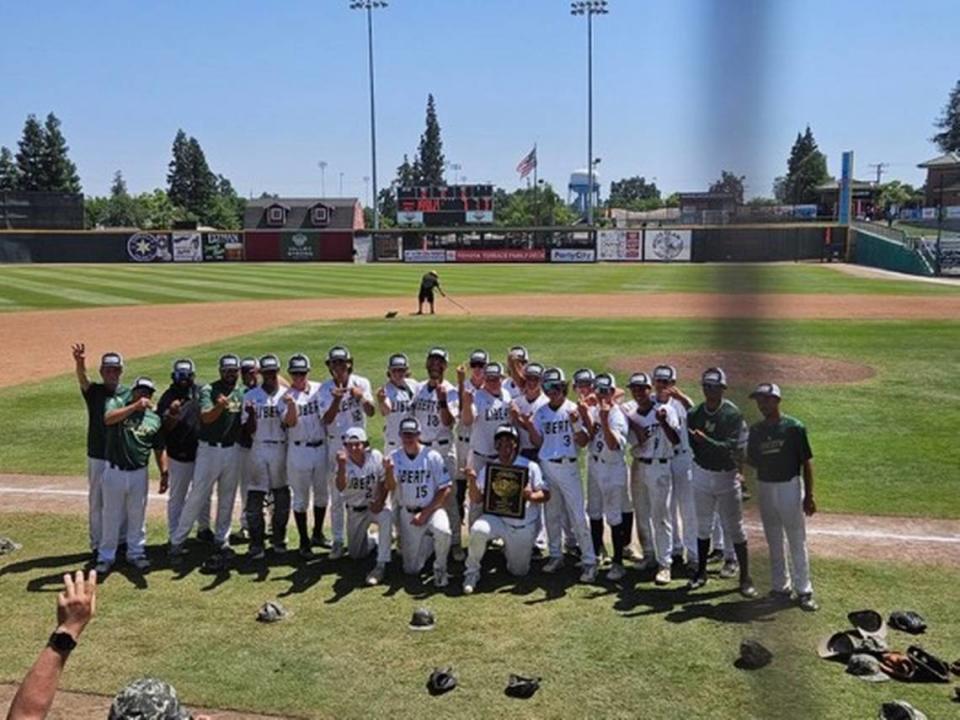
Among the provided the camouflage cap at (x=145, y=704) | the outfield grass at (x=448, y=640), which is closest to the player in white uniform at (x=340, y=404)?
the outfield grass at (x=448, y=640)

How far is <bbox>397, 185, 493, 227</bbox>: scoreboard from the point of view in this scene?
70.5 m

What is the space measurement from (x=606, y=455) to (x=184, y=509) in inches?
164

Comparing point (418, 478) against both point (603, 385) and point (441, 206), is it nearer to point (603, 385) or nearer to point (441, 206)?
point (603, 385)

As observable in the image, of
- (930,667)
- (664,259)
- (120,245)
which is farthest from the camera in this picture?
(120,245)

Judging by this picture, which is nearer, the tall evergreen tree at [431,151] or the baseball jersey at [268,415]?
the baseball jersey at [268,415]

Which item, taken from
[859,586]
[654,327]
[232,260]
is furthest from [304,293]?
[859,586]

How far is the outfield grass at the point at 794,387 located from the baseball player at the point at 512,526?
2.99 metres

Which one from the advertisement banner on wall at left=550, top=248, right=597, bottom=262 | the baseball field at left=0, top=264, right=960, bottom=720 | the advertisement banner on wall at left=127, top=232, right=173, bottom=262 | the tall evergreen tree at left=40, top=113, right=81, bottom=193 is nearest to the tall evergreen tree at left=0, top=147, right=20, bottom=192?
the tall evergreen tree at left=40, top=113, right=81, bottom=193

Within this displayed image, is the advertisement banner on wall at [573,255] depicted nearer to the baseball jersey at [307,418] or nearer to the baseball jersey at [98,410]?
the baseball jersey at [307,418]

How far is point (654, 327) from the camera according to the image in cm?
2452

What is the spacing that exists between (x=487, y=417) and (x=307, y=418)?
5.92 feet

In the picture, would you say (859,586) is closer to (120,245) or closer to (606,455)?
(606,455)

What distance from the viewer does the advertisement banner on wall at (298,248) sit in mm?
62500

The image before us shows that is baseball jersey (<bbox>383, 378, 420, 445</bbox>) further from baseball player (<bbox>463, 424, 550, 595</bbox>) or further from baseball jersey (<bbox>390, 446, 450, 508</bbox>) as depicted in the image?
baseball player (<bbox>463, 424, 550, 595</bbox>)
